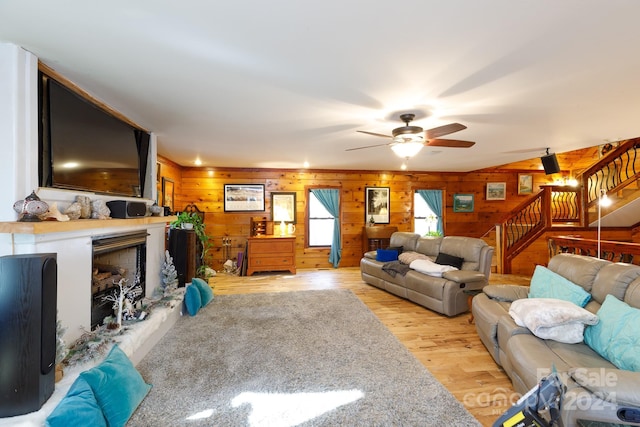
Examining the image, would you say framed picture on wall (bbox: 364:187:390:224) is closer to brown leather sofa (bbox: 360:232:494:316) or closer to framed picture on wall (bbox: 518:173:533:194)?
brown leather sofa (bbox: 360:232:494:316)

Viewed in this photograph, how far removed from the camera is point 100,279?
2.62 meters

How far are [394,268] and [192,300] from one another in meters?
2.96

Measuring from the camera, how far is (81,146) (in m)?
2.31

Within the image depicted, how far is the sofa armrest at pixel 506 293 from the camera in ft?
9.33

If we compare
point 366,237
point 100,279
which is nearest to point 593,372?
point 100,279

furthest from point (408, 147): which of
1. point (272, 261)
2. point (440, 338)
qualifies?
point (272, 261)

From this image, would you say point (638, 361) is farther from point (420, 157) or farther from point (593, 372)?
point (420, 157)

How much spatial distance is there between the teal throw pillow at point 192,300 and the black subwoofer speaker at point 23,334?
221 centimetres

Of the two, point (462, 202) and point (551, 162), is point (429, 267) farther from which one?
point (462, 202)

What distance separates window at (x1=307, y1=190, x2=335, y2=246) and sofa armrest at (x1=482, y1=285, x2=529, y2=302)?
4.35 metres

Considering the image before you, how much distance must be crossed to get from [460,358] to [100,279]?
3.37 meters

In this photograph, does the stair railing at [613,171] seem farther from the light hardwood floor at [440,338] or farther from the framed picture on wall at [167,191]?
the framed picture on wall at [167,191]

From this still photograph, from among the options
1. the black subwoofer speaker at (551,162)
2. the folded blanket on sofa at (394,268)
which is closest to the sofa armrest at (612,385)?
the folded blanket on sofa at (394,268)

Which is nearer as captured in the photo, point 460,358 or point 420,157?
point 460,358
